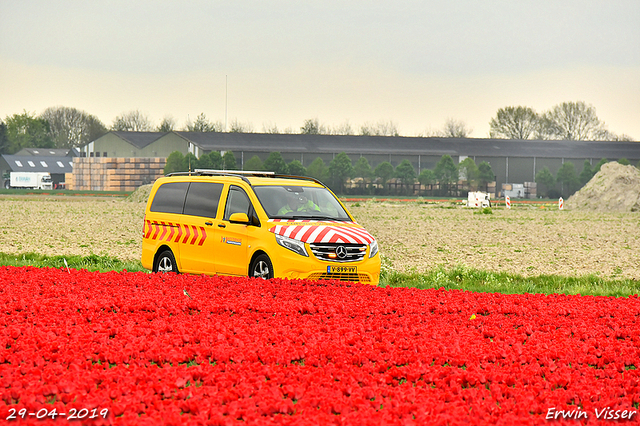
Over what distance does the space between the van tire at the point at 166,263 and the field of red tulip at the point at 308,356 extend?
2.85m

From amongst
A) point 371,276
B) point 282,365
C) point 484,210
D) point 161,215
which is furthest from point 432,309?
point 484,210

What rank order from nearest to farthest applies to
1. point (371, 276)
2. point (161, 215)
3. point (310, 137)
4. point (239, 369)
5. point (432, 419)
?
1. point (432, 419)
2. point (239, 369)
3. point (371, 276)
4. point (161, 215)
5. point (310, 137)

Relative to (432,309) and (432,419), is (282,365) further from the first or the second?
(432,309)

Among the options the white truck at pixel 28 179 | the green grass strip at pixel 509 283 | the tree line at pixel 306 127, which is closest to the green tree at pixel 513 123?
the tree line at pixel 306 127

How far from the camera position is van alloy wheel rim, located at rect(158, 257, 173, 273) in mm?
12555

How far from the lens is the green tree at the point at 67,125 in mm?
127000

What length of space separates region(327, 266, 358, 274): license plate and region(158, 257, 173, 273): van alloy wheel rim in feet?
11.0

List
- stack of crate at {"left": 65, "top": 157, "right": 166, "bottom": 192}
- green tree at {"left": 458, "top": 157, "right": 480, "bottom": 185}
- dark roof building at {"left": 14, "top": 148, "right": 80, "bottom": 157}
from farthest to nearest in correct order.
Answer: dark roof building at {"left": 14, "top": 148, "right": 80, "bottom": 157}
stack of crate at {"left": 65, "top": 157, "right": 166, "bottom": 192}
green tree at {"left": 458, "top": 157, "right": 480, "bottom": 185}

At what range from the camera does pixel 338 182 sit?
81.1 metres

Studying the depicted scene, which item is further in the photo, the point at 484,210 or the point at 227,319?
the point at 484,210

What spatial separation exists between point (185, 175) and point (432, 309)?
6.44 m

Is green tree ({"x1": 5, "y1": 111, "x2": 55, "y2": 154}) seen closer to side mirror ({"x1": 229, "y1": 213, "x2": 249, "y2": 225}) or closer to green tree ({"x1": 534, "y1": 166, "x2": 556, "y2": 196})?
green tree ({"x1": 534, "y1": 166, "x2": 556, "y2": 196})

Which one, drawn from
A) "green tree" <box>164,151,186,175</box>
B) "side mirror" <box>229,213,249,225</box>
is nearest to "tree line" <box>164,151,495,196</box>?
"green tree" <box>164,151,186,175</box>

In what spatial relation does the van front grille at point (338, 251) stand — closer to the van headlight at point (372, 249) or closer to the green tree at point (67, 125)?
the van headlight at point (372, 249)
